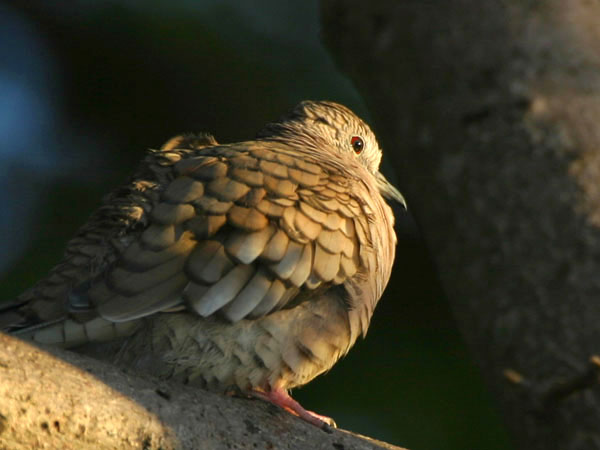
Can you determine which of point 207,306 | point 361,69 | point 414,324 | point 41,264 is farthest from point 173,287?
point 414,324

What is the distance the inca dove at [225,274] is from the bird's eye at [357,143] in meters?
0.78

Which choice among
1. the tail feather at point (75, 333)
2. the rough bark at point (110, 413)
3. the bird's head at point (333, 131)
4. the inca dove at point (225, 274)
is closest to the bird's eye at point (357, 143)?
the bird's head at point (333, 131)

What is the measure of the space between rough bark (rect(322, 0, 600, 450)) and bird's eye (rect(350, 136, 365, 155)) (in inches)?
86.7

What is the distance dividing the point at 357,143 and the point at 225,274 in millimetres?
1444

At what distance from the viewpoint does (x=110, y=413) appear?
2.00m

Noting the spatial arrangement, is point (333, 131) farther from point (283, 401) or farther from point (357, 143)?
point (283, 401)

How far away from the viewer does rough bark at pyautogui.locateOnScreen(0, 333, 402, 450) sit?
1.90 m

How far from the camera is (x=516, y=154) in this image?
1715 millimetres

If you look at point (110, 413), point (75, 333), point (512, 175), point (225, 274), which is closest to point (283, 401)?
point (225, 274)

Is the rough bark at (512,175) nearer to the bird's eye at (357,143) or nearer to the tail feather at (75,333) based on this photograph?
the tail feather at (75,333)

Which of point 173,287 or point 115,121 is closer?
point 173,287

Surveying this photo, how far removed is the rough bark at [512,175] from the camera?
165 centimetres

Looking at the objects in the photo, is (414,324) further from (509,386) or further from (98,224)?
(509,386)

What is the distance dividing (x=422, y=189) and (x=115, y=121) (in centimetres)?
310
